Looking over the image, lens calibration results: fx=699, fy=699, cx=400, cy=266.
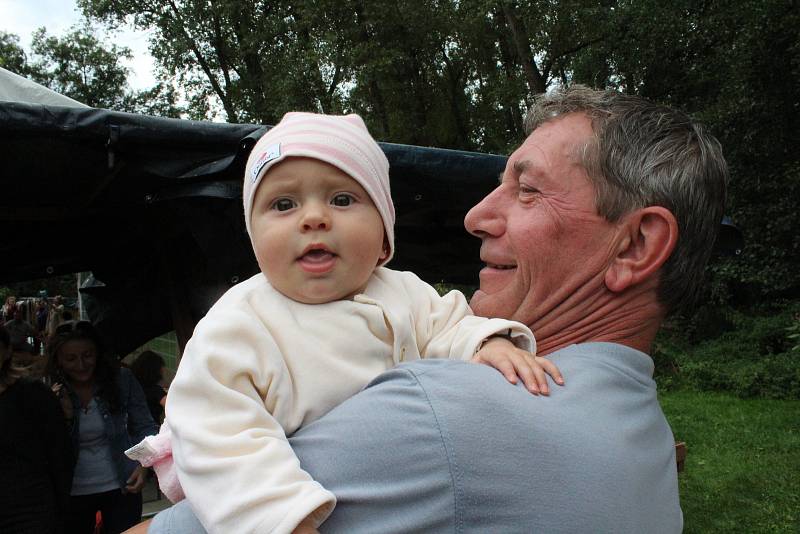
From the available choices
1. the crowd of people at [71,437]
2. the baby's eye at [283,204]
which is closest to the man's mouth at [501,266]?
the baby's eye at [283,204]

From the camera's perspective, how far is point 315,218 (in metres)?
1.46

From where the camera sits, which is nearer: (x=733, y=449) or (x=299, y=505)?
(x=299, y=505)

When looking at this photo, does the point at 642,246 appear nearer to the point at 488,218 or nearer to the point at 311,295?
the point at 488,218

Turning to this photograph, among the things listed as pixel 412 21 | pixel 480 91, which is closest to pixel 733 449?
pixel 412 21

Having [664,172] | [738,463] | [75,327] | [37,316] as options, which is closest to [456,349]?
[664,172]

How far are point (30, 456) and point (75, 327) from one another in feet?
4.71

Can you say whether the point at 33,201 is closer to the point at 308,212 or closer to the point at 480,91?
the point at 308,212

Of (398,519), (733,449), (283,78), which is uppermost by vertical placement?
(283,78)

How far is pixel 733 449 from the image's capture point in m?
8.27

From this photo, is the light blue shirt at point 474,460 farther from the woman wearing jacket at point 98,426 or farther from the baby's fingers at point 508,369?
the woman wearing jacket at point 98,426

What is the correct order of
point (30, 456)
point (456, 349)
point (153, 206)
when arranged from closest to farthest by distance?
point (456, 349) < point (153, 206) < point (30, 456)

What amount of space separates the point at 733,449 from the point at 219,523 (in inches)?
331

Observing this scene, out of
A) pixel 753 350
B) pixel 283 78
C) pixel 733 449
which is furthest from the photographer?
pixel 283 78

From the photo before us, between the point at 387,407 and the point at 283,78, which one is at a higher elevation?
the point at 283,78
